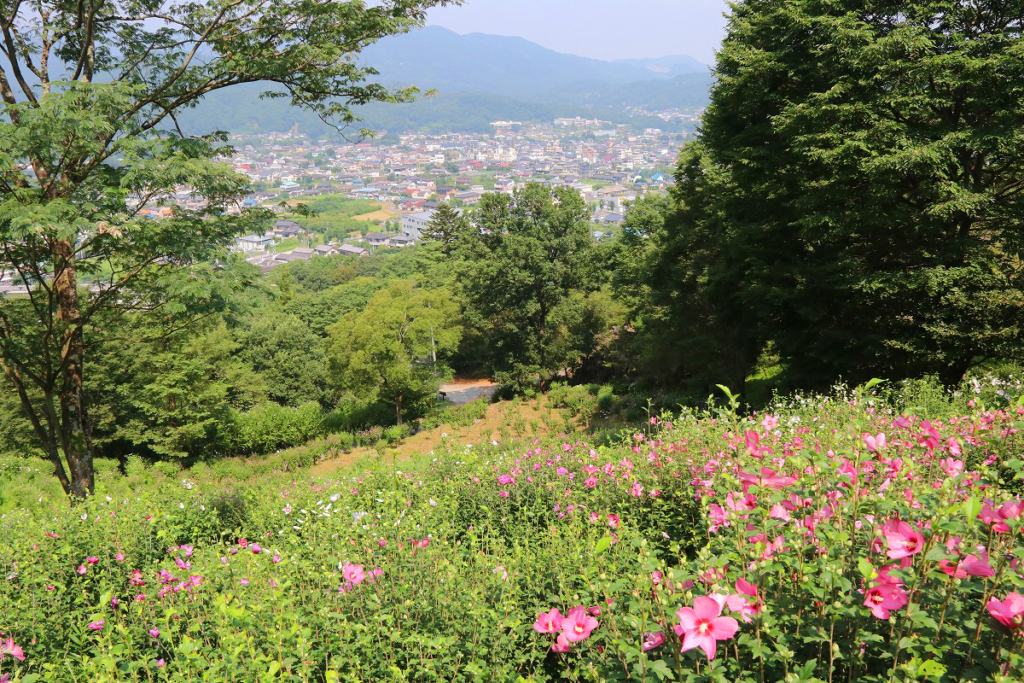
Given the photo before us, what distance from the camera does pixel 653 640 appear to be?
1661 millimetres

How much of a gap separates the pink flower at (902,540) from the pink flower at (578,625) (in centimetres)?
82

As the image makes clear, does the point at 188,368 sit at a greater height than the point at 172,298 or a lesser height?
lesser

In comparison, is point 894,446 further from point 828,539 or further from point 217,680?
Answer: point 217,680

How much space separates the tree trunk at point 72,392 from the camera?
20.4 feet

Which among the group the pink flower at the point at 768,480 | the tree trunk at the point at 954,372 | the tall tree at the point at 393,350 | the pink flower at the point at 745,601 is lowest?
the tall tree at the point at 393,350

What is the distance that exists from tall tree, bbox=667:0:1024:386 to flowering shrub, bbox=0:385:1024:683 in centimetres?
459

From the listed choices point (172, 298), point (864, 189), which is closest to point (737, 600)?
point (172, 298)

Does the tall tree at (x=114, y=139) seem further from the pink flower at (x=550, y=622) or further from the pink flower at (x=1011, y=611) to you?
the pink flower at (x=1011, y=611)

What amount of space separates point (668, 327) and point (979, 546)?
49.4 ft

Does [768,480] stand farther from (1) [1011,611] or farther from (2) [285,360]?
(2) [285,360]

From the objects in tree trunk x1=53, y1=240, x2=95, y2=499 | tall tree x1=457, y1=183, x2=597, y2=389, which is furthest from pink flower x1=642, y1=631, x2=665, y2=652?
tall tree x1=457, y1=183, x2=597, y2=389

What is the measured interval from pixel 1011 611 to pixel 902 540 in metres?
0.25

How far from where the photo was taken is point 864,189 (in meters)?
9.18

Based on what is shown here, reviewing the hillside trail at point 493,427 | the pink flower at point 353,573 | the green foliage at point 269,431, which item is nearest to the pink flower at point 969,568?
the pink flower at point 353,573
